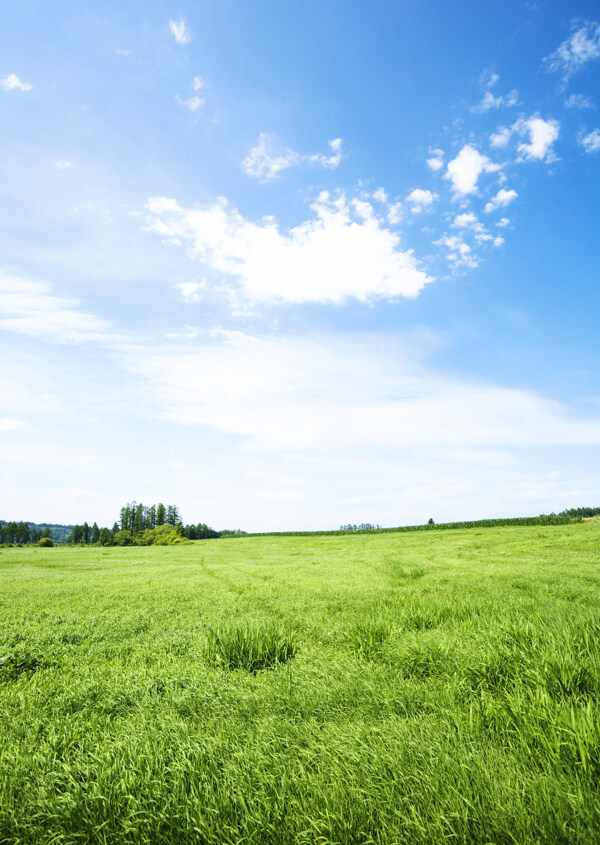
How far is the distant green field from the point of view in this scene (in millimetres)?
2332

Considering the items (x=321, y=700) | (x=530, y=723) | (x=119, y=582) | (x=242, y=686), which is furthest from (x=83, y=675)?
(x=119, y=582)

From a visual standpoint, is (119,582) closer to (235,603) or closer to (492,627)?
(235,603)

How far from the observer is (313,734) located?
337 cm

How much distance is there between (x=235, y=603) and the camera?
417 inches

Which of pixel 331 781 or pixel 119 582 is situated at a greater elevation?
pixel 331 781

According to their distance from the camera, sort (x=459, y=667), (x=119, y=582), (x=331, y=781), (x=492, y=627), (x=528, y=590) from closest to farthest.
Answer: (x=331, y=781) → (x=459, y=667) → (x=492, y=627) → (x=528, y=590) → (x=119, y=582)

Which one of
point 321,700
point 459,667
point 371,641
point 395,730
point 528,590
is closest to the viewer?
point 395,730

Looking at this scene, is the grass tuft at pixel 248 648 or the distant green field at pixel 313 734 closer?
the distant green field at pixel 313 734

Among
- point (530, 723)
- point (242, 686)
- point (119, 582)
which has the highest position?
point (530, 723)

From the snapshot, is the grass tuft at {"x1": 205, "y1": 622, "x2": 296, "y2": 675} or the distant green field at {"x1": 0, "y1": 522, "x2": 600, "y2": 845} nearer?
the distant green field at {"x1": 0, "y1": 522, "x2": 600, "y2": 845}

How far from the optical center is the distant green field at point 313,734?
233 cm

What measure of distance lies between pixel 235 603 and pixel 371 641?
5.83m

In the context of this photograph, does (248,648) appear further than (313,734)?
Yes

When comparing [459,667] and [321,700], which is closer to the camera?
[321,700]
